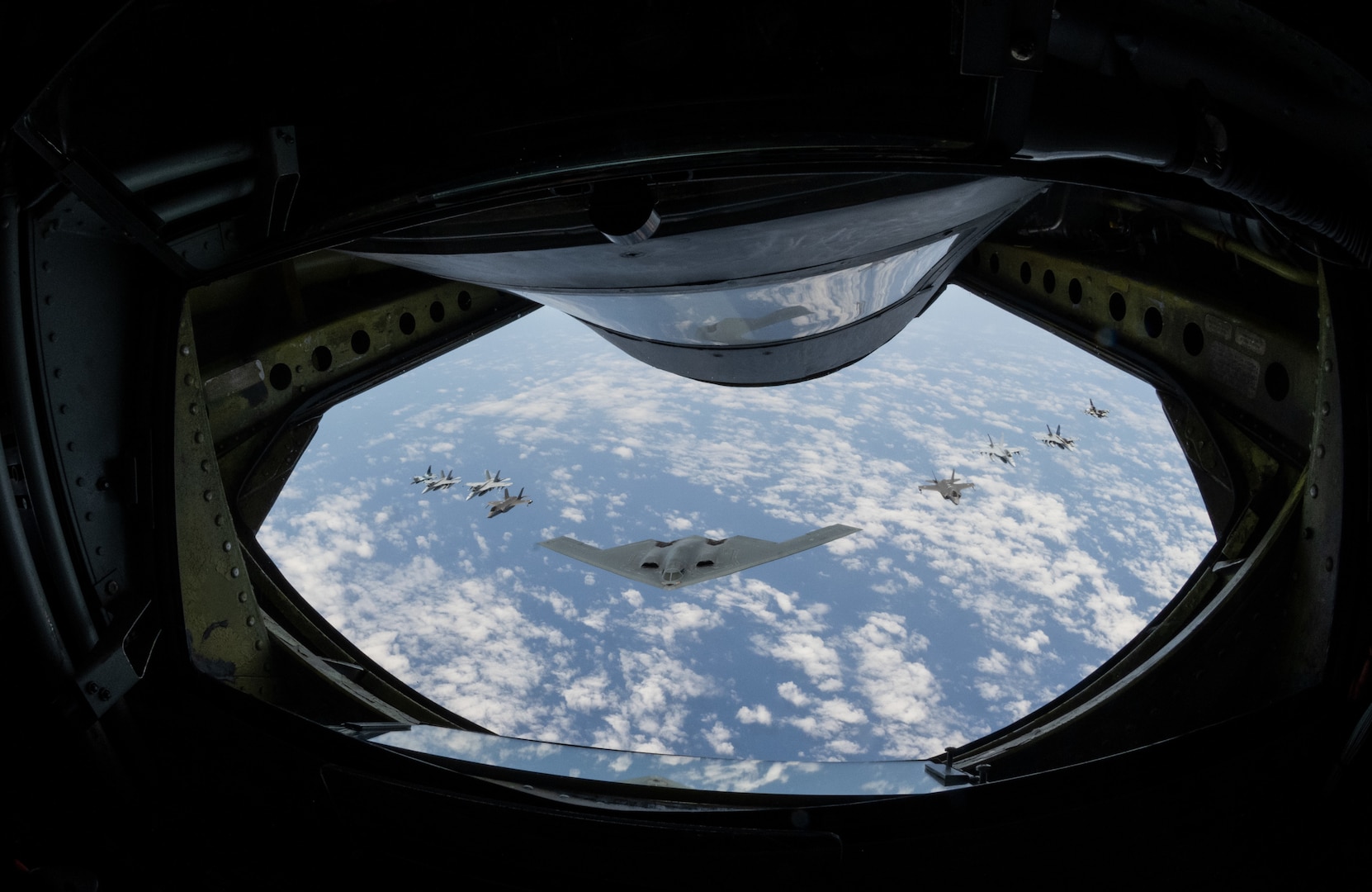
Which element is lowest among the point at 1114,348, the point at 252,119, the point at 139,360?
the point at 139,360

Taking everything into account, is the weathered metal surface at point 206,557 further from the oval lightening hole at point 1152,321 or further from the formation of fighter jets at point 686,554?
the formation of fighter jets at point 686,554

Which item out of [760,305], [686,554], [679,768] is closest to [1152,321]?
[760,305]

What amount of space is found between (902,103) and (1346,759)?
1.92 m

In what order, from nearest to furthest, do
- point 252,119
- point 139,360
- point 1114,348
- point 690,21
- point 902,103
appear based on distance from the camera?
1. point 902,103
2. point 690,21
3. point 252,119
4. point 139,360
5. point 1114,348

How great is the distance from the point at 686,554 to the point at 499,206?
1132 centimetres

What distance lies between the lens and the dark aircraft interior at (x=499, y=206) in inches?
71.9

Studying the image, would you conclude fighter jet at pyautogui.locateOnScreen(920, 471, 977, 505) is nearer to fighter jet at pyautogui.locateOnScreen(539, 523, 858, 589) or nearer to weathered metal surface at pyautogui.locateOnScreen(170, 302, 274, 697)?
fighter jet at pyautogui.locateOnScreen(539, 523, 858, 589)

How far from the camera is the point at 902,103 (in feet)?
6.32

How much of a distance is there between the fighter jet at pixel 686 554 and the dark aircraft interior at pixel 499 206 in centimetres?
1015

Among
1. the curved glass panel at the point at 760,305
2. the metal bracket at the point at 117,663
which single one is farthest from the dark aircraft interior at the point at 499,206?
the curved glass panel at the point at 760,305

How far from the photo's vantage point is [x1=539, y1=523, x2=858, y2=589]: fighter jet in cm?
1298

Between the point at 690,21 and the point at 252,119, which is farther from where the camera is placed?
the point at 252,119

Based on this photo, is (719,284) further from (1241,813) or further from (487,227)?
(1241,813)

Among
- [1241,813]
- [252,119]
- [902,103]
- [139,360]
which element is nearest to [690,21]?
[902,103]
